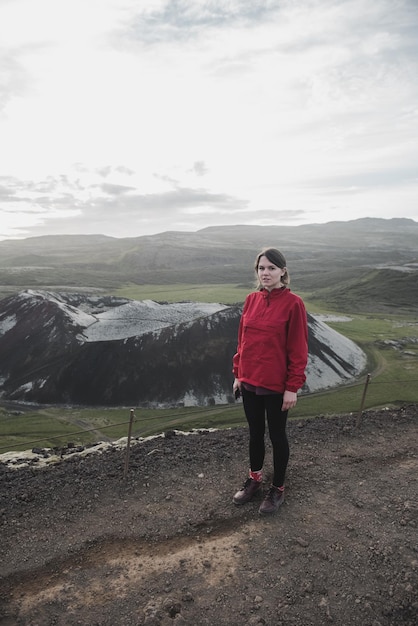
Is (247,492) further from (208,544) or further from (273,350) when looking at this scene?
(273,350)

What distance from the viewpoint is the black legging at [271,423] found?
5.40 m

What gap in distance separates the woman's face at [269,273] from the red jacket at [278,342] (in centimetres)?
11

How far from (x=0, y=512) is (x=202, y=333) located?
925 inches

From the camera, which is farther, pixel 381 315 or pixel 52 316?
pixel 381 315

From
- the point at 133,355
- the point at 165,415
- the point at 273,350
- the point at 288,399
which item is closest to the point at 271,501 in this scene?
the point at 288,399

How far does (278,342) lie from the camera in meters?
5.22

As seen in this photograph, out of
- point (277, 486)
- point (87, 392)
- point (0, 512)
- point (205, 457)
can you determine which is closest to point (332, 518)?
point (277, 486)

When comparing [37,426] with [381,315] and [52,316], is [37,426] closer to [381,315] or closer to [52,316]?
[52,316]

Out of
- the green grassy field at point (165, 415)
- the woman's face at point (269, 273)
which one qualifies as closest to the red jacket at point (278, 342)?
the woman's face at point (269, 273)

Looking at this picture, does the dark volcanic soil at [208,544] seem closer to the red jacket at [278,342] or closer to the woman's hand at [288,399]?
the woman's hand at [288,399]

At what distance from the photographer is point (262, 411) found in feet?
18.4

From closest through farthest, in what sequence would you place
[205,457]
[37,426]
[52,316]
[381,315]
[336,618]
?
[336,618]
[205,457]
[37,426]
[52,316]
[381,315]

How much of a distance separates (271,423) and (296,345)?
3.96 ft

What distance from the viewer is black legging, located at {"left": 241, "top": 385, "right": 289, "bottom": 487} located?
17.7ft
